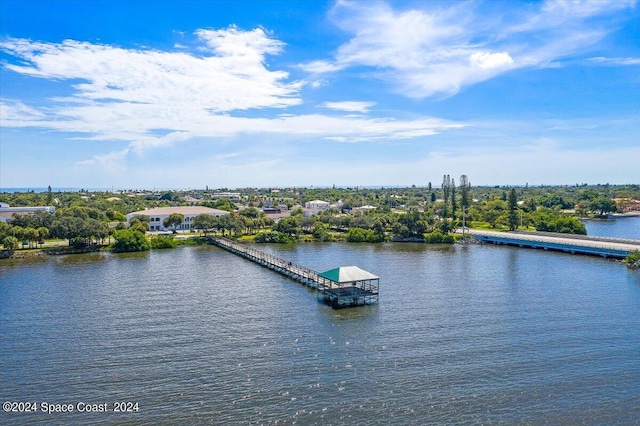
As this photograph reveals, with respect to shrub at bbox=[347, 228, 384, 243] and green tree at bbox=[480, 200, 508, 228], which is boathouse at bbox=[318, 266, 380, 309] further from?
green tree at bbox=[480, 200, 508, 228]

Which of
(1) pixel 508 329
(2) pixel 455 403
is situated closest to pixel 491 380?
(2) pixel 455 403

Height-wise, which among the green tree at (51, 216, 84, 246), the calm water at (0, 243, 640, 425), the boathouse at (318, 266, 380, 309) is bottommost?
the calm water at (0, 243, 640, 425)

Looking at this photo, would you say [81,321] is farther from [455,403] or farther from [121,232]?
[121,232]

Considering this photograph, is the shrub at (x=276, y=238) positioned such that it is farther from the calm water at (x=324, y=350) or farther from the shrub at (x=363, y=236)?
the calm water at (x=324, y=350)

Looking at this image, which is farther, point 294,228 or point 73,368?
point 294,228

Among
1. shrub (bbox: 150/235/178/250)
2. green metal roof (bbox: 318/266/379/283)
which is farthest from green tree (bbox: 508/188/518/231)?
shrub (bbox: 150/235/178/250)

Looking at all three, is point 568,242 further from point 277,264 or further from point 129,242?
point 129,242

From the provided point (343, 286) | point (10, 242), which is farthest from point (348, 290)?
point (10, 242)
